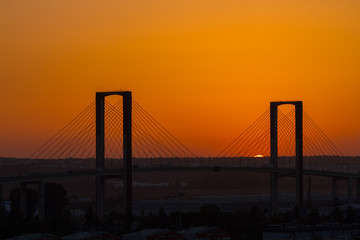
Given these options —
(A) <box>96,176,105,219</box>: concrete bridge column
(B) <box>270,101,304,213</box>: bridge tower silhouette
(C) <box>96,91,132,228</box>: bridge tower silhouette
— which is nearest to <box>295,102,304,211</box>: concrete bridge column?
(B) <box>270,101,304,213</box>: bridge tower silhouette

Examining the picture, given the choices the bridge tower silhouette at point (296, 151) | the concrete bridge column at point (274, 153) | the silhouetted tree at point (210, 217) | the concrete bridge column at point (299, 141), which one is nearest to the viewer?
the silhouetted tree at point (210, 217)

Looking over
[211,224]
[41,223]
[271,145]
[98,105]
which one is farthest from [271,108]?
[41,223]

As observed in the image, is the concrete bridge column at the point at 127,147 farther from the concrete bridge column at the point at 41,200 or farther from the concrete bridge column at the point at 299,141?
the concrete bridge column at the point at 299,141

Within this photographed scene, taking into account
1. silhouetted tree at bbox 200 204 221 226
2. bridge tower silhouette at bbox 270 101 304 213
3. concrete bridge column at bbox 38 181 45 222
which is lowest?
silhouetted tree at bbox 200 204 221 226

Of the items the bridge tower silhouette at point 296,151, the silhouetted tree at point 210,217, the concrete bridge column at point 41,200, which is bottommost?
the silhouetted tree at point 210,217

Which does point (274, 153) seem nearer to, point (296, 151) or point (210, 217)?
point (296, 151)

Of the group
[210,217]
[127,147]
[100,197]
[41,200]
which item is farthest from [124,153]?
[210,217]

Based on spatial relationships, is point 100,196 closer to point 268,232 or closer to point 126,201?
point 126,201

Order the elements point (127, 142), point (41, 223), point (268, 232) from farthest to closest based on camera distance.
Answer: point (127, 142), point (41, 223), point (268, 232)

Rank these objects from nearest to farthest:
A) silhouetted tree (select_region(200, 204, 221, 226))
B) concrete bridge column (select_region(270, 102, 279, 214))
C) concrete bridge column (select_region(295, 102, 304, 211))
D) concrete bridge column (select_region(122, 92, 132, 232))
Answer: silhouetted tree (select_region(200, 204, 221, 226))
concrete bridge column (select_region(122, 92, 132, 232))
concrete bridge column (select_region(270, 102, 279, 214))
concrete bridge column (select_region(295, 102, 304, 211))

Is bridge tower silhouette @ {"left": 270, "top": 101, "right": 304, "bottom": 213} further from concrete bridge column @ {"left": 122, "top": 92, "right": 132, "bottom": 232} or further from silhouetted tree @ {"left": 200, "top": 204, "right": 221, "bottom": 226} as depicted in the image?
concrete bridge column @ {"left": 122, "top": 92, "right": 132, "bottom": 232}

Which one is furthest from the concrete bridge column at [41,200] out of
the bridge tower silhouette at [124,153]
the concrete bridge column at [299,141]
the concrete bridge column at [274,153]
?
the concrete bridge column at [299,141]
